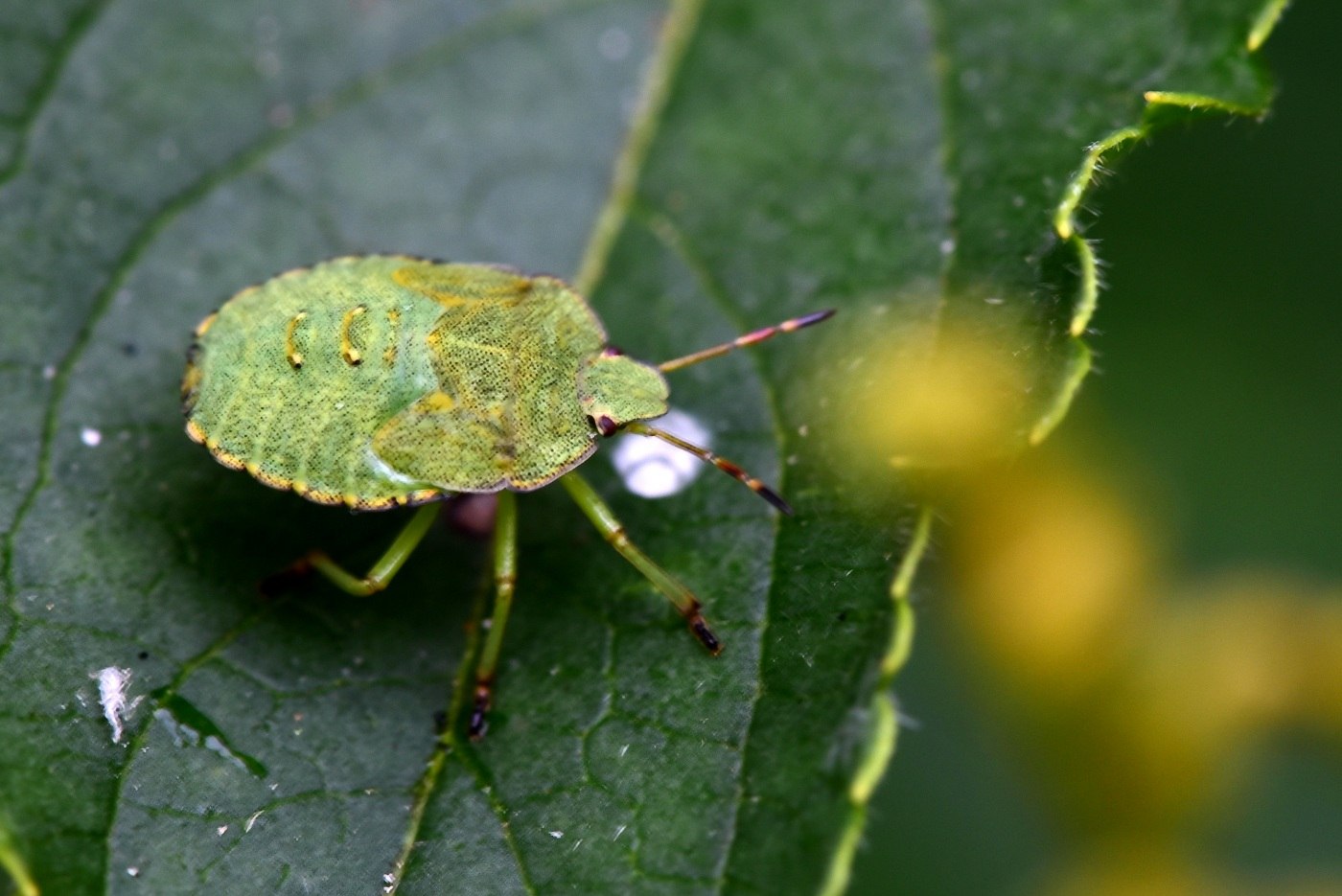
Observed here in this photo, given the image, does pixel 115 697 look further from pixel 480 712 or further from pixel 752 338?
pixel 752 338

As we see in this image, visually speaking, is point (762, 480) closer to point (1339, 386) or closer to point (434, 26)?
point (434, 26)

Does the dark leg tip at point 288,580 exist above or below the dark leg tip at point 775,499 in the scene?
below

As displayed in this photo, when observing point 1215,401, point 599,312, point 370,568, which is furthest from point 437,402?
point 1215,401

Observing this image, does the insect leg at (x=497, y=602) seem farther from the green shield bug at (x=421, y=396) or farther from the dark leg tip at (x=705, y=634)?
the dark leg tip at (x=705, y=634)

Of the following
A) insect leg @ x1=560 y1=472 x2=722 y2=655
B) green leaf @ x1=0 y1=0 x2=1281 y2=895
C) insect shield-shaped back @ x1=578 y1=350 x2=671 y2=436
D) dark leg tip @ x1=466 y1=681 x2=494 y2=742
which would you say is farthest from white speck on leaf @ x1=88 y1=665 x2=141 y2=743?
insect shield-shaped back @ x1=578 y1=350 x2=671 y2=436

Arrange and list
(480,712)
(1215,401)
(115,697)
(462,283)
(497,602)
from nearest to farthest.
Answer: (115,697), (480,712), (497,602), (462,283), (1215,401)

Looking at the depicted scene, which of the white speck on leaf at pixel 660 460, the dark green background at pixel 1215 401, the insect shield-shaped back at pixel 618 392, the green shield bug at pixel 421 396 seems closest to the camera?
the green shield bug at pixel 421 396

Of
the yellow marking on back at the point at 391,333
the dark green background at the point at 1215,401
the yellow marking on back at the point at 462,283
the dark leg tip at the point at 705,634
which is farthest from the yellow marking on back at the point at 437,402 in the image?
Result: the dark green background at the point at 1215,401

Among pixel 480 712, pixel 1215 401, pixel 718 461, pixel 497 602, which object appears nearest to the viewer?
pixel 480 712

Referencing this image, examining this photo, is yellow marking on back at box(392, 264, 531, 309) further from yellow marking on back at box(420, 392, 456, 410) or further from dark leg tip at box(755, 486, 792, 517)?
dark leg tip at box(755, 486, 792, 517)
